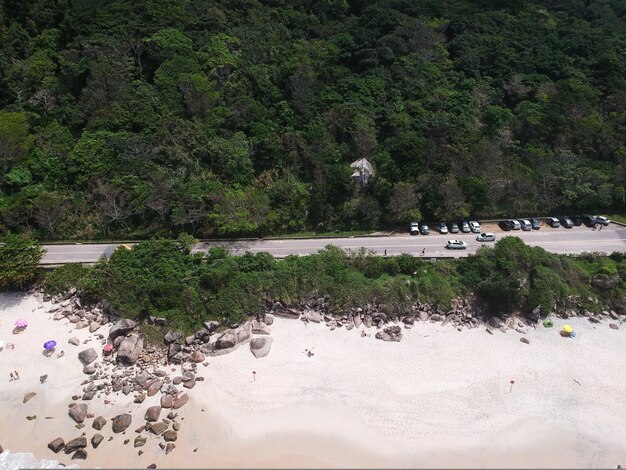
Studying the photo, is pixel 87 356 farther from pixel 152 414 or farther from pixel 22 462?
pixel 152 414

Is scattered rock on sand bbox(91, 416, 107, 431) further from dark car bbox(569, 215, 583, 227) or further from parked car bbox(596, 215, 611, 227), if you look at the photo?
parked car bbox(596, 215, 611, 227)

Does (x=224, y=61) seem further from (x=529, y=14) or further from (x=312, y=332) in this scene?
(x=529, y=14)

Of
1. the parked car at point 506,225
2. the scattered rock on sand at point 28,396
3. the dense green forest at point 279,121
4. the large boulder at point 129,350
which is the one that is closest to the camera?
the scattered rock on sand at point 28,396

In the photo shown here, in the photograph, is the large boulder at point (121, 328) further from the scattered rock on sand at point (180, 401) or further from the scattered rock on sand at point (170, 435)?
the scattered rock on sand at point (170, 435)

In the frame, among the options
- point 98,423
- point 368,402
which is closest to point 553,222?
point 368,402

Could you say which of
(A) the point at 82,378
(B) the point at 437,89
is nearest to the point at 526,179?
(B) the point at 437,89

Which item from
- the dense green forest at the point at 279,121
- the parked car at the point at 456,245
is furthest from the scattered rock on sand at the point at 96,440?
the parked car at the point at 456,245
